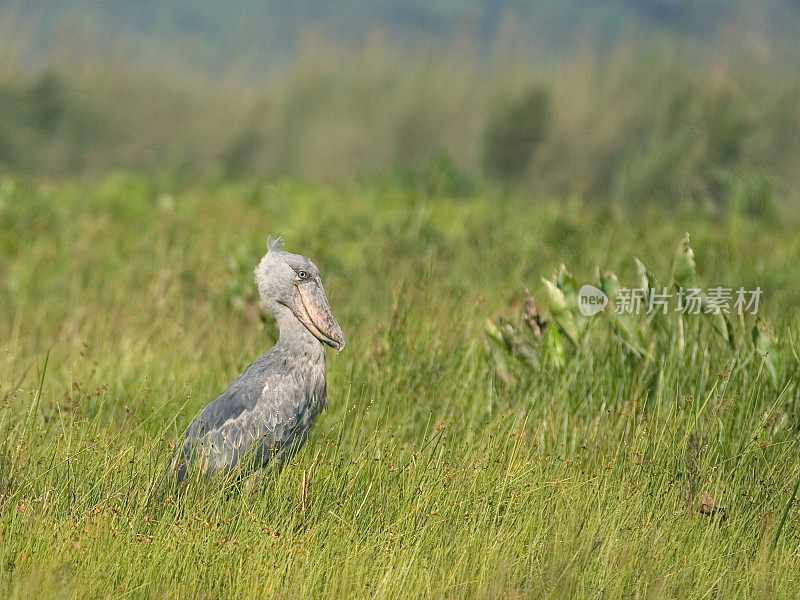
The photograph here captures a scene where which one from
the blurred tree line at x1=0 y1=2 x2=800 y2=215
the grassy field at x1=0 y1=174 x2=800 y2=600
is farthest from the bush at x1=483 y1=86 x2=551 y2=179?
the grassy field at x1=0 y1=174 x2=800 y2=600

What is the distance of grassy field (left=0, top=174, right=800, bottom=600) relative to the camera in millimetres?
3152

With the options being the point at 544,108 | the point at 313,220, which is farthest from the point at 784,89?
the point at 313,220

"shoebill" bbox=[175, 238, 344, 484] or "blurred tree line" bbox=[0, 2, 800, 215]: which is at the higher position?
"blurred tree line" bbox=[0, 2, 800, 215]

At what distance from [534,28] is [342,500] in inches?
424

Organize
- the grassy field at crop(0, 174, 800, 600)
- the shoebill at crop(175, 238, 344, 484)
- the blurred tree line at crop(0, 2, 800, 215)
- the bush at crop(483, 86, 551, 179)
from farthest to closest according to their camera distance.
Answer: the bush at crop(483, 86, 551, 179) < the blurred tree line at crop(0, 2, 800, 215) < the shoebill at crop(175, 238, 344, 484) < the grassy field at crop(0, 174, 800, 600)

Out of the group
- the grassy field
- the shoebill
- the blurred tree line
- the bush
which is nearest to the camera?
the grassy field

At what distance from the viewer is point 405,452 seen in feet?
12.8

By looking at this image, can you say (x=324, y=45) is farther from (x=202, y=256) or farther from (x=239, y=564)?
(x=239, y=564)

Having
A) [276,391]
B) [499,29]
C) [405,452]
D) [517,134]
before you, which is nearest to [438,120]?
[517,134]

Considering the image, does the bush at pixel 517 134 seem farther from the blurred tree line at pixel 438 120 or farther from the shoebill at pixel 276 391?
the shoebill at pixel 276 391

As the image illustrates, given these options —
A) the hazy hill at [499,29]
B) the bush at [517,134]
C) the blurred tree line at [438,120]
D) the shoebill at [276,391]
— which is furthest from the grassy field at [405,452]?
the hazy hill at [499,29]

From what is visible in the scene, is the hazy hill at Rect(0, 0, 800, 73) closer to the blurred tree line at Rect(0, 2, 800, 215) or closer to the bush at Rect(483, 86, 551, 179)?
the blurred tree line at Rect(0, 2, 800, 215)

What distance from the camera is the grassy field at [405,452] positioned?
3152mm

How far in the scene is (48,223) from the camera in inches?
321
